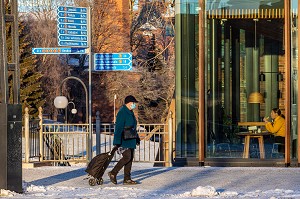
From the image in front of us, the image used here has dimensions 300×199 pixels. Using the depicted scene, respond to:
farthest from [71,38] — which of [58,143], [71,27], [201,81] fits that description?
[58,143]

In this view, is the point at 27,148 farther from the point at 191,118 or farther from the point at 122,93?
the point at 122,93

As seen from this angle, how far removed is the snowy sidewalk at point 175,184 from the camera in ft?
51.3

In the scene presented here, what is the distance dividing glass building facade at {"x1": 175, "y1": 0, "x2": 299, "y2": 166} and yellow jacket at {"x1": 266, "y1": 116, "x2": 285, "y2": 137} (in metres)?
0.16

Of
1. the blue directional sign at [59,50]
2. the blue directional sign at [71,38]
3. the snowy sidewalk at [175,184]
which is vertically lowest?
the snowy sidewalk at [175,184]

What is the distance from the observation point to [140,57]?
2768 inches

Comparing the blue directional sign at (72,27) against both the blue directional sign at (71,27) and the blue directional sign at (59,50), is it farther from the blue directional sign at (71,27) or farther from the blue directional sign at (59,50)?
the blue directional sign at (59,50)

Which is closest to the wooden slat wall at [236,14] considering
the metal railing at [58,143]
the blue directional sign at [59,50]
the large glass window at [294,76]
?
the large glass window at [294,76]

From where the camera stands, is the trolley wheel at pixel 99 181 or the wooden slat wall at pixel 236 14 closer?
the trolley wheel at pixel 99 181

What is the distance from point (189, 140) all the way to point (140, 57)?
48015mm

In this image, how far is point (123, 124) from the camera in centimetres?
1742

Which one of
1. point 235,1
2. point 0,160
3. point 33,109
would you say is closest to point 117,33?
point 33,109

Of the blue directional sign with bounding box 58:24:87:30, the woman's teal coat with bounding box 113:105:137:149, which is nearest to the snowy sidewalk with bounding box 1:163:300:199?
the woman's teal coat with bounding box 113:105:137:149

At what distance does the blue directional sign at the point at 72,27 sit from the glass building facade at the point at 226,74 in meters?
2.43

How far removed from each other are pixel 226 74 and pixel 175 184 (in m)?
5.56
